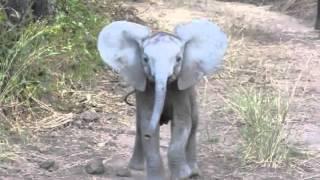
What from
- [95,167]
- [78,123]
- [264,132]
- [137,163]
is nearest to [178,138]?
[137,163]

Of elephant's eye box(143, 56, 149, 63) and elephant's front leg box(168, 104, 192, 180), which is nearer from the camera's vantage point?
elephant's eye box(143, 56, 149, 63)

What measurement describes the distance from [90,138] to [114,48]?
1.47 m

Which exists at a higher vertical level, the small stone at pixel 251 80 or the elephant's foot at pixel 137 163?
the small stone at pixel 251 80

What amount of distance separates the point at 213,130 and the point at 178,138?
1571mm

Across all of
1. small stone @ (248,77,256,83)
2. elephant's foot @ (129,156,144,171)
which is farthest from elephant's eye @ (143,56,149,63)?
small stone @ (248,77,256,83)

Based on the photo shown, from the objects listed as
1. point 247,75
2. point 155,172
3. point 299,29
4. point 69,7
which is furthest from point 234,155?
point 299,29

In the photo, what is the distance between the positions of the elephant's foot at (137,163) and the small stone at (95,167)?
0.19 metres

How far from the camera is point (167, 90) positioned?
14.3ft

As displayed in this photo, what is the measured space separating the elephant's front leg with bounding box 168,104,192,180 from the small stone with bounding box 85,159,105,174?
1.84 ft

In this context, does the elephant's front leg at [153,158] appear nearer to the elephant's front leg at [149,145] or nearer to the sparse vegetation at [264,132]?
the elephant's front leg at [149,145]

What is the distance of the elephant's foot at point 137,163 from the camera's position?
483cm

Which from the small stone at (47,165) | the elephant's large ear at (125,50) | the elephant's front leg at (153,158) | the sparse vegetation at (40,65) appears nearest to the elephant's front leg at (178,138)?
the elephant's front leg at (153,158)

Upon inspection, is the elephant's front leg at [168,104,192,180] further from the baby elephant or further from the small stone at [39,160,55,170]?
the small stone at [39,160,55,170]

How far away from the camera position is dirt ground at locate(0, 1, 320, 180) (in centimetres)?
493
